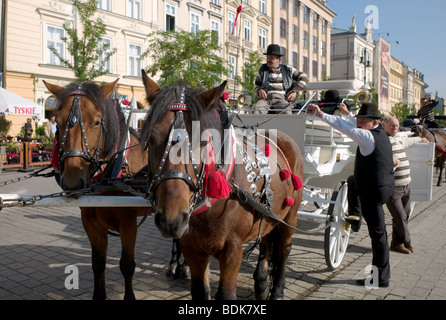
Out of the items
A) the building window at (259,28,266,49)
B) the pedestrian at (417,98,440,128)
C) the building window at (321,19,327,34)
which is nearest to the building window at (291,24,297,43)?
the building window at (259,28,266,49)

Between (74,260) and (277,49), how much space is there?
158 inches

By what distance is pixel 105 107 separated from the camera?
3359 mm

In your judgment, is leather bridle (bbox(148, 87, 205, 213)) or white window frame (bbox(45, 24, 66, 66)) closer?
leather bridle (bbox(148, 87, 205, 213))

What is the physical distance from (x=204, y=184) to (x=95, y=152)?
48.9 inches

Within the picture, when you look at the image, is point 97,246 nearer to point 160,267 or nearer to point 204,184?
point 160,267

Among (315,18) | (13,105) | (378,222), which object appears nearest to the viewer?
(378,222)

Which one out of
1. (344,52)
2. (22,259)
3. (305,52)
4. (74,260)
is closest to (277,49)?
(74,260)

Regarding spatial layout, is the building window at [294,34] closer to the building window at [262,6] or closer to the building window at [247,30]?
the building window at [262,6]

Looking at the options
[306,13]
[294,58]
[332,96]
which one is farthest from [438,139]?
[306,13]

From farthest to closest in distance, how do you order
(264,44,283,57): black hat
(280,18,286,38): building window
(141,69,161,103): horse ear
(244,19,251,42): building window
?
(280,18,286,38): building window
(244,19,251,42): building window
(264,44,283,57): black hat
(141,69,161,103): horse ear

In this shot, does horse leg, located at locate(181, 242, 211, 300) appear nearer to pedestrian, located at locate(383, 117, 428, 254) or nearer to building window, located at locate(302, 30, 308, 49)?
pedestrian, located at locate(383, 117, 428, 254)

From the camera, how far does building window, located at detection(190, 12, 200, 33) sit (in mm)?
27172

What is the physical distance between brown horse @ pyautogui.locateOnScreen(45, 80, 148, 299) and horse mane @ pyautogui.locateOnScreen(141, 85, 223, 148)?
0.86 meters
